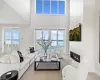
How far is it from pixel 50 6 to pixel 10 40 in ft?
13.8

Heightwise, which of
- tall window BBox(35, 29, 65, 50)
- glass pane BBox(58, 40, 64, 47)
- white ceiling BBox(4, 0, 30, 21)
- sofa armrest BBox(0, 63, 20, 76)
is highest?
white ceiling BBox(4, 0, 30, 21)

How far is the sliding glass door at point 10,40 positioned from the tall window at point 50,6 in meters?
2.63

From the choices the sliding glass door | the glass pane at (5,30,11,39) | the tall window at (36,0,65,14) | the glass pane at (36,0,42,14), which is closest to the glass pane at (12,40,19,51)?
the sliding glass door

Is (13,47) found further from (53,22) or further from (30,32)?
(53,22)

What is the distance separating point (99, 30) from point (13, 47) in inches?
337

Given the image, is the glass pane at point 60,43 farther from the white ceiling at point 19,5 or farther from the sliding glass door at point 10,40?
the white ceiling at point 19,5

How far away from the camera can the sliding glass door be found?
10518mm

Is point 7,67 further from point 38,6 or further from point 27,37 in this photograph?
point 38,6

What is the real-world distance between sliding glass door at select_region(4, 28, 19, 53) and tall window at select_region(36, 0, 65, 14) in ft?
8.64

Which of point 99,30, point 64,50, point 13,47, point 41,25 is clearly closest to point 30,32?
point 41,25

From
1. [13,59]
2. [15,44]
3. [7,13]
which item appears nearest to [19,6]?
[7,13]

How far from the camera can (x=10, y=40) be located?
10625 mm

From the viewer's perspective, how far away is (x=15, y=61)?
4.48 metres

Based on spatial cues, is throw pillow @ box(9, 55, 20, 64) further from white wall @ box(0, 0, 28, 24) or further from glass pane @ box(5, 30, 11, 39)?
glass pane @ box(5, 30, 11, 39)
